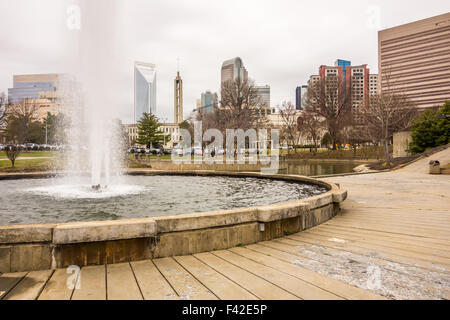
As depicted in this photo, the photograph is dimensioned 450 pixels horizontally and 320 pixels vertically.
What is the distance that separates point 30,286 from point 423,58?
145 metres

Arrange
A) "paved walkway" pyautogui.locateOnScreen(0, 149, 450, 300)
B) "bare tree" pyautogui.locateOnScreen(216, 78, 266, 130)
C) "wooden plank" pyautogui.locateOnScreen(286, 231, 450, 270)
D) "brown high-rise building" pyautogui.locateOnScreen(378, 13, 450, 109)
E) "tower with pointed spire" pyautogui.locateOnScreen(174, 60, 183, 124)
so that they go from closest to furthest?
"paved walkway" pyautogui.locateOnScreen(0, 149, 450, 300) → "wooden plank" pyautogui.locateOnScreen(286, 231, 450, 270) → "bare tree" pyautogui.locateOnScreen(216, 78, 266, 130) → "brown high-rise building" pyautogui.locateOnScreen(378, 13, 450, 109) → "tower with pointed spire" pyautogui.locateOnScreen(174, 60, 183, 124)

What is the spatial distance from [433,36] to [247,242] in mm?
144577

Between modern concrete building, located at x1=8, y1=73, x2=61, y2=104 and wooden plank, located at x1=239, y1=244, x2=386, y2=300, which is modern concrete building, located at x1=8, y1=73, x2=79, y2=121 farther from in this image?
wooden plank, located at x1=239, y1=244, x2=386, y2=300

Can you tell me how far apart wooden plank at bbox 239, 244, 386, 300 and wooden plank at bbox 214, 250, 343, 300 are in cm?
8

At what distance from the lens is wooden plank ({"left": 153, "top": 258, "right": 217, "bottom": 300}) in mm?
2803

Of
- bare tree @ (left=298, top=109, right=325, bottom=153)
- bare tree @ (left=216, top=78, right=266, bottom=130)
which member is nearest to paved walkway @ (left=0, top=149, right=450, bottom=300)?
bare tree @ (left=216, top=78, right=266, bottom=130)

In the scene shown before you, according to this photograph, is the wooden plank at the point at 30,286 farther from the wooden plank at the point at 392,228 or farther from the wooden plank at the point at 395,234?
the wooden plank at the point at 392,228

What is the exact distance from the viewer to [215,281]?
3.14 metres

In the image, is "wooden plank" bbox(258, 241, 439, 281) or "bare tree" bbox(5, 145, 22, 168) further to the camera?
"bare tree" bbox(5, 145, 22, 168)

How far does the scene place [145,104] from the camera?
436 ft

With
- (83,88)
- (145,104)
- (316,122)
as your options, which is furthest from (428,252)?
(145,104)

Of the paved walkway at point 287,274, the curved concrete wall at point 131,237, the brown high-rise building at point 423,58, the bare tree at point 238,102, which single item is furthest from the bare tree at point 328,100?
the brown high-rise building at point 423,58

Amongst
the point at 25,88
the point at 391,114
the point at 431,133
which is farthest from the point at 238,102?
the point at 25,88
